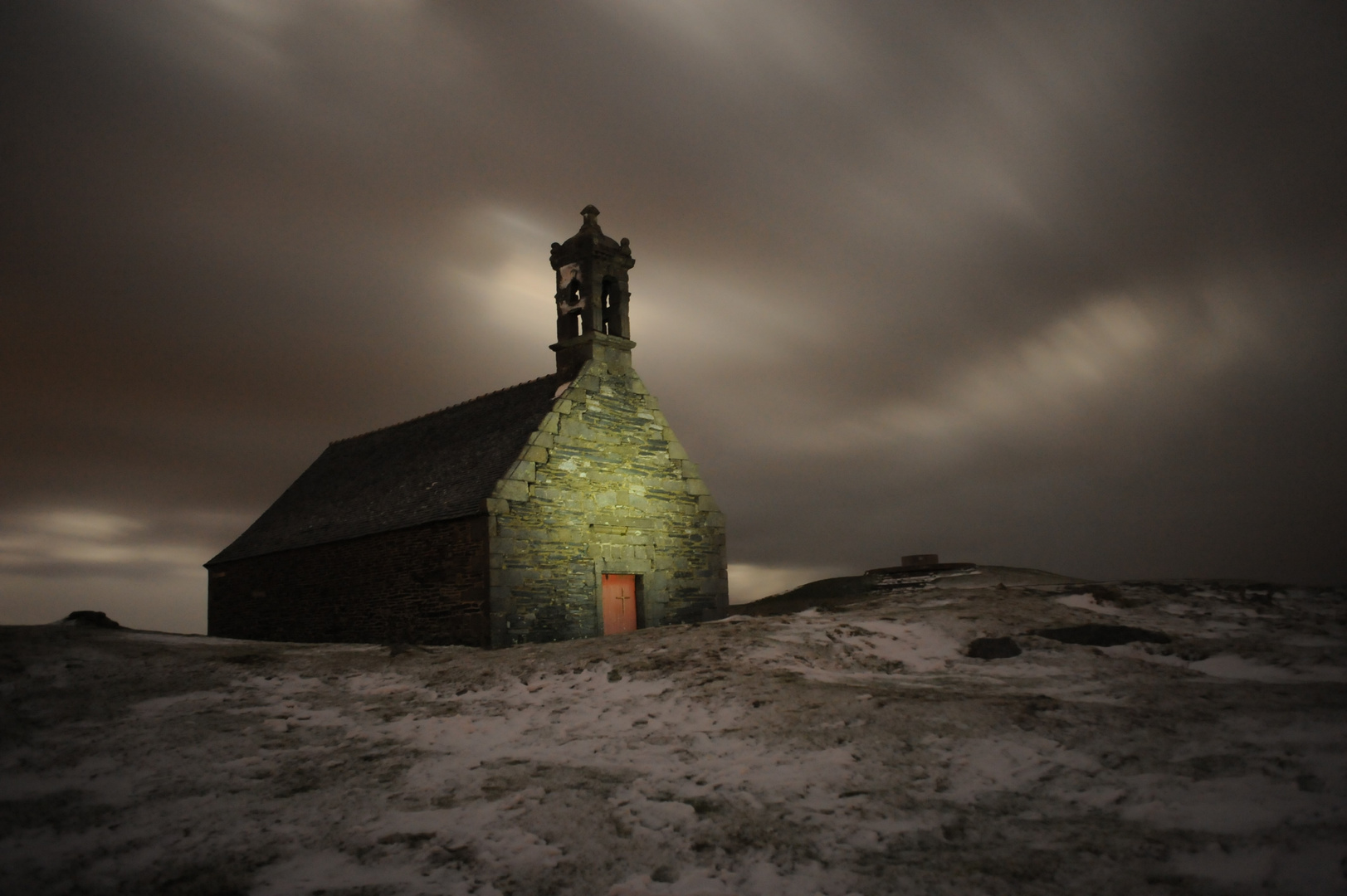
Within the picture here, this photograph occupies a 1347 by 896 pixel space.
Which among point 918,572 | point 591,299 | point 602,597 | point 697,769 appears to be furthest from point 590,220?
point 697,769

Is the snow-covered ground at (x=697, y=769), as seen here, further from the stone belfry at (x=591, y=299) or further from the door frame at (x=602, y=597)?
the stone belfry at (x=591, y=299)

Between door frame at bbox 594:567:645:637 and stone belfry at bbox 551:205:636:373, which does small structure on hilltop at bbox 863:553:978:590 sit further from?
stone belfry at bbox 551:205:636:373

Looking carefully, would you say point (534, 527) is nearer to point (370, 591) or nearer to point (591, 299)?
point (370, 591)

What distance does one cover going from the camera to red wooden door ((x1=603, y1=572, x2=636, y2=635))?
1577 centimetres

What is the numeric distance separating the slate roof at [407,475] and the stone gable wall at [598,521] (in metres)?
0.68

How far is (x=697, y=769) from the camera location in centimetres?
611

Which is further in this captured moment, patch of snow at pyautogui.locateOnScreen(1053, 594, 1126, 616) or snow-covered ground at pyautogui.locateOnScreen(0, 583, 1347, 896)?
patch of snow at pyautogui.locateOnScreen(1053, 594, 1126, 616)

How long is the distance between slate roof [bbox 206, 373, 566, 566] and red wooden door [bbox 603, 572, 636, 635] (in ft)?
10.5

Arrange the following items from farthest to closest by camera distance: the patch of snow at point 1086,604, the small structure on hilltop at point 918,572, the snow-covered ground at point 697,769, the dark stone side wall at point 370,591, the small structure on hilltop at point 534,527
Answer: the small structure on hilltop at point 918,572 < the small structure on hilltop at point 534,527 < the dark stone side wall at point 370,591 < the patch of snow at point 1086,604 < the snow-covered ground at point 697,769

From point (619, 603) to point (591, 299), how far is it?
6618mm

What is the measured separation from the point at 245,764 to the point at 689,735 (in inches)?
141

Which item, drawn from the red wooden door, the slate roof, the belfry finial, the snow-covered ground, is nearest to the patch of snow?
the snow-covered ground

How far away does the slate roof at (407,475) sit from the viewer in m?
16.0

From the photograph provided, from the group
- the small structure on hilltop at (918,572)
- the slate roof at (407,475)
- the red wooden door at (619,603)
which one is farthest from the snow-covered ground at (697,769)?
the small structure on hilltop at (918,572)
